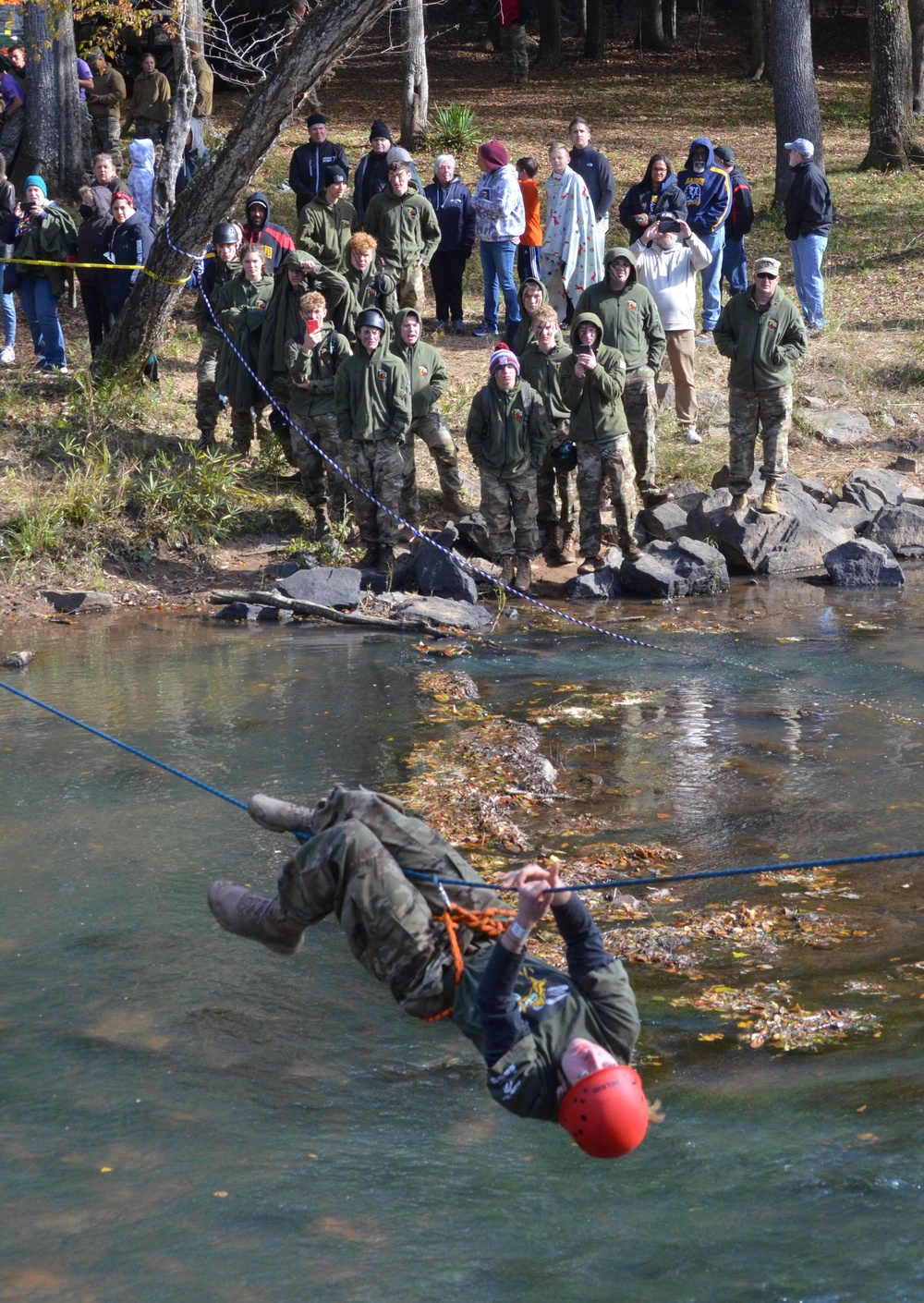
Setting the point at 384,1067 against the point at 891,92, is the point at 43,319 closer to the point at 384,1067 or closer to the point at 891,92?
the point at 384,1067

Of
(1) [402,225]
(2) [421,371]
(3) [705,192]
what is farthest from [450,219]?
(2) [421,371]

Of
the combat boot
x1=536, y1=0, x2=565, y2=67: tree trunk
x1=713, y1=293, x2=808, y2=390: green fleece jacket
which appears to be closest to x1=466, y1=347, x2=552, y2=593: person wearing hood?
x1=713, y1=293, x2=808, y2=390: green fleece jacket

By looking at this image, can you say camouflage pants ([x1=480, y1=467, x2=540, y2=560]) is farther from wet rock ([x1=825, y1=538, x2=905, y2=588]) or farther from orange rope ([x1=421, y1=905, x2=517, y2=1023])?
orange rope ([x1=421, y1=905, x2=517, y2=1023])

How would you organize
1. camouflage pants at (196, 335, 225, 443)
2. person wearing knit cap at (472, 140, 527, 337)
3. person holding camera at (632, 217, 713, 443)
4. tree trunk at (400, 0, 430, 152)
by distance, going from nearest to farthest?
camouflage pants at (196, 335, 225, 443) < person holding camera at (632, 217, 713, 443) < person wearing knit cap at (472, 140, 527, 337) < tree trunk at (400, 0, 430, 152)

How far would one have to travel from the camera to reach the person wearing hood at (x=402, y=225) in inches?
597

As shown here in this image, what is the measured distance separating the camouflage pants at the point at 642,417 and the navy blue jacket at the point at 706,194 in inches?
154

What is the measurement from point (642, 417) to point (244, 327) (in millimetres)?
3883

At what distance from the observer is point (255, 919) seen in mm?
6090

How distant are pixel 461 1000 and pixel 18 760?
4.94 m

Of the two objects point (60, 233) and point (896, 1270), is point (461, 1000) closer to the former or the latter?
point (896, 1270)

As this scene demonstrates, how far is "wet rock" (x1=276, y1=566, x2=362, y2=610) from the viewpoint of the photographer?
509 inches

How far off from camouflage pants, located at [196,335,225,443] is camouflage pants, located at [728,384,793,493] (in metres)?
5.04

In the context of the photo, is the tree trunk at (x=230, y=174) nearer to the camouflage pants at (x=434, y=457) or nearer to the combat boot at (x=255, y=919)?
the camouflage pants at (x=434, y=457)

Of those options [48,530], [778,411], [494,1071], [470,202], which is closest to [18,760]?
[48,530]
